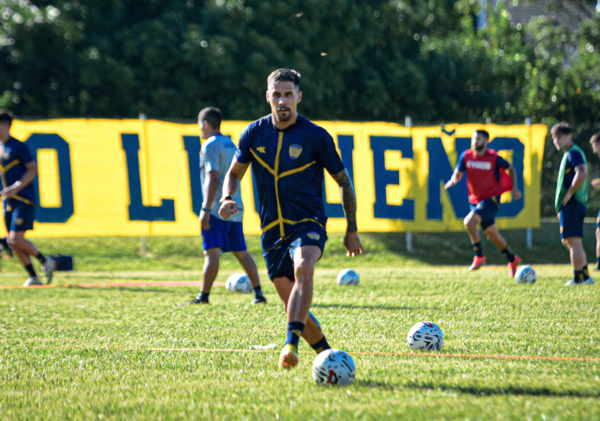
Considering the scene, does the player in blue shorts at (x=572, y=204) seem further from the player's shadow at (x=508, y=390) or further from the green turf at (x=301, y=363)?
the player's shadow at (x=508, y=390)

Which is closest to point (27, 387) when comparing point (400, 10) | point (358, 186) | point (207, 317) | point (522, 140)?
point (207, 317)

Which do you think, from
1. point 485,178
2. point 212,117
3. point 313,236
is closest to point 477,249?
point 485,178

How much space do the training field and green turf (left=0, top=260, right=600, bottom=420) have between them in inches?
0.5

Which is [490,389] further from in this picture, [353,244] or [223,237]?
[223,237]

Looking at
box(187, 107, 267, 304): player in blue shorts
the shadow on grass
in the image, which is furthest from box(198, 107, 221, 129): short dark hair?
the shadow on grass

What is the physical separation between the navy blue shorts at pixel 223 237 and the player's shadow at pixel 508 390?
16.4 ft

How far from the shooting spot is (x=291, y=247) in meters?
4.80

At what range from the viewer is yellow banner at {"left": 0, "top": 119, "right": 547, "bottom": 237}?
1630 cm

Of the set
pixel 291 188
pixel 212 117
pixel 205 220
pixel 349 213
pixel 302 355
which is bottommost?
pixel 302 355

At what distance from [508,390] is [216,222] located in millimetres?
5465

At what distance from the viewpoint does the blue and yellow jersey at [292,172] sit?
15.9ft

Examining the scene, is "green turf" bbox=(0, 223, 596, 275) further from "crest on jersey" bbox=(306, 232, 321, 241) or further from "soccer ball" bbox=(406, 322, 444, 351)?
"crest on jersey" bbox=(306, 232, 321, 241)

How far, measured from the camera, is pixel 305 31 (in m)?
21.7

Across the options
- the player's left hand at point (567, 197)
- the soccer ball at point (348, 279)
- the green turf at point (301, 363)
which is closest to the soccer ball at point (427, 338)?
the green turf at point (301, 363)
